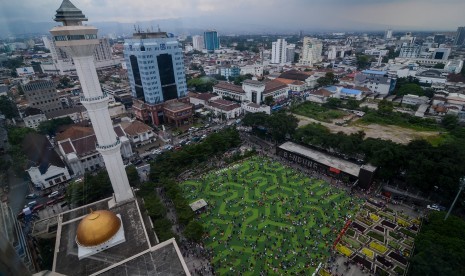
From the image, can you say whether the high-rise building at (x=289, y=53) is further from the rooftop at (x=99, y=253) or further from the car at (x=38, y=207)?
the rooftop at (x=99, y=253)

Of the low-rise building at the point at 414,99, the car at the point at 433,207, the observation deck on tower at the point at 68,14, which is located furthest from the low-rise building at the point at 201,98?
the low-rise building at the point at 414,99

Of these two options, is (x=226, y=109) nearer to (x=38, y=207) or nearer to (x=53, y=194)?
(x=53, y=194)

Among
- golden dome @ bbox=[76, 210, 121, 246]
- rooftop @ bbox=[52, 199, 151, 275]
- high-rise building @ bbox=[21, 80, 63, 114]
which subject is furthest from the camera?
high-rise building @ bbox=[21, 80, 63, 114]

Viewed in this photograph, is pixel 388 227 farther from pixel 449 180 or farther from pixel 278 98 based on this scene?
pixel 278 98

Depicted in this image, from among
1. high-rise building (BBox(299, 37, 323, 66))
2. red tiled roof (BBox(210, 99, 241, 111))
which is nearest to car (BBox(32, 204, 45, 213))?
red tiled roof (BBox(210, 99, 241, 111))

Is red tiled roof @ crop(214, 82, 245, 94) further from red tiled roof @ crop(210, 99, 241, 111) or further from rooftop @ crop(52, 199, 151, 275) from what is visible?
rooftop @ crop(52, 199, 151, 275)

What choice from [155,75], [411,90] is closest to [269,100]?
[155,75]
